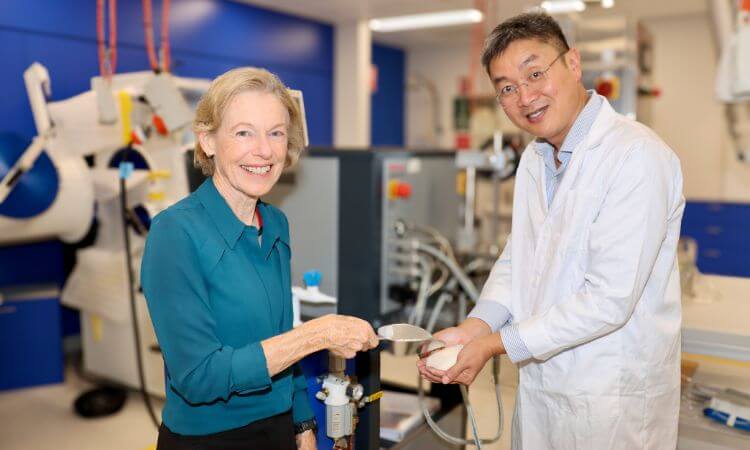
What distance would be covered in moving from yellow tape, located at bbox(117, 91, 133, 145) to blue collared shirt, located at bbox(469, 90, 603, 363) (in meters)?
2.12

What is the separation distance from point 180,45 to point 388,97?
3.55 metres

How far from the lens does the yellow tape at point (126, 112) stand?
115 inches

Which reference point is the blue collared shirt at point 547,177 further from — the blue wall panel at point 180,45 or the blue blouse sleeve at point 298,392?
the blue wall panel at point 180,45

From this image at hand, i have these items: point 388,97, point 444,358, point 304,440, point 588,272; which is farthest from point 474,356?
point 388,97

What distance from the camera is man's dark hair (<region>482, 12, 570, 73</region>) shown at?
1.27m

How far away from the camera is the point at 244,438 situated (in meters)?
1.16

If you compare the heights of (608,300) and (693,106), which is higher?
(693,106)

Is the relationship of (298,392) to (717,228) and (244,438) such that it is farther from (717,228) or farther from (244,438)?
(717,228)

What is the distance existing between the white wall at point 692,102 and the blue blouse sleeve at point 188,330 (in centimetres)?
616

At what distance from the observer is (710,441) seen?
1636 millimetres

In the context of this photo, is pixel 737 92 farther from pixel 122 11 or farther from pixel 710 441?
pixel 122 11

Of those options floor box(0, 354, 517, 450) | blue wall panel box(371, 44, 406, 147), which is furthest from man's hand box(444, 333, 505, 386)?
blue wall panel box(371, 44, 406, 147)

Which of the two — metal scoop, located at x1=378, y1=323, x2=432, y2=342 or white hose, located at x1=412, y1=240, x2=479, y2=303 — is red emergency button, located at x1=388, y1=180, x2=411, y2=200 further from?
metal scoop, located at x1=378, y1=323, x2=432, y2=342

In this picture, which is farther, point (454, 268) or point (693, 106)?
point (693, 106)
